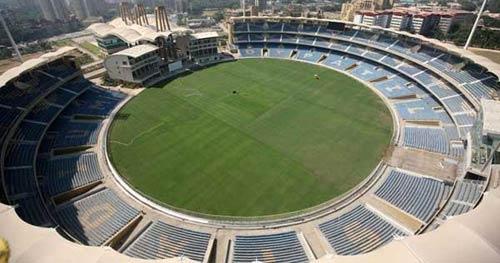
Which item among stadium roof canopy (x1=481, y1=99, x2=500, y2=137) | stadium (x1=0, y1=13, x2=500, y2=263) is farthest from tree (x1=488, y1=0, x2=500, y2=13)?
stadium roof canopy (x1=481, y1=99, x2=500, y2=137)

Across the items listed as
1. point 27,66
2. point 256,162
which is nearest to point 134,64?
point 27,66

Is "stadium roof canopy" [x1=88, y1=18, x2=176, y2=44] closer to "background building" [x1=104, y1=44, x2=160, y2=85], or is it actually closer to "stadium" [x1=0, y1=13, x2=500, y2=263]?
"stadium" [x1=0, y1=13, x2=500, y2=263]

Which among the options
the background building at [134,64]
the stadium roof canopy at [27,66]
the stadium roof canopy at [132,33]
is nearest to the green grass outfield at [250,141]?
the background building at [134,64]

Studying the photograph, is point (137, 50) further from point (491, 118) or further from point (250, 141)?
point (491, 118)

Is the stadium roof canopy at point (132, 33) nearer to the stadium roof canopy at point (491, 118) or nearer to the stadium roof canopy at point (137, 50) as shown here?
the stadium roof canopy at point (137, 50)

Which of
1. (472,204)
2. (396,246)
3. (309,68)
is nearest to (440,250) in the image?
(396,246)
